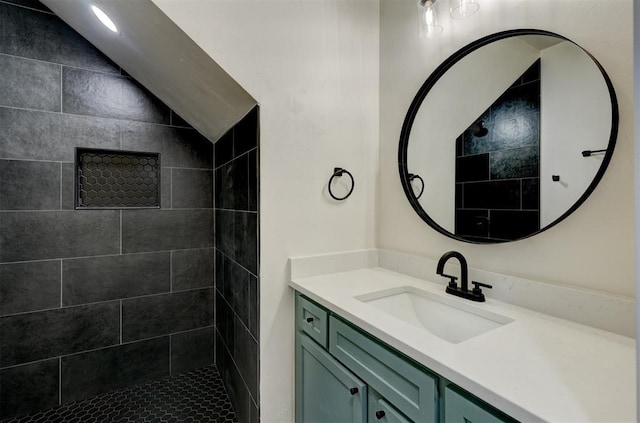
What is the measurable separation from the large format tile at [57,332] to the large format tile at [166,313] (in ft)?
0.24

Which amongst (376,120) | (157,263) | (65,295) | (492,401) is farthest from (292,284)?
(65,295)

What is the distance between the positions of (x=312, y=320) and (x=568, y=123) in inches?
47.5

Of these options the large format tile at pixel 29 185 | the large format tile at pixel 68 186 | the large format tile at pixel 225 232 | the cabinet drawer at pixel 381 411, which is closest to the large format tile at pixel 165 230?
the large format tile at pixel 225 232

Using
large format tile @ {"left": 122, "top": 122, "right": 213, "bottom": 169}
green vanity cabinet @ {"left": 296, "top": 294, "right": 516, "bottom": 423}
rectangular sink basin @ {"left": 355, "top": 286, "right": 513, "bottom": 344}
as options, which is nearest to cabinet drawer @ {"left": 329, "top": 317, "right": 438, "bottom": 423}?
green vanity cabinet @ {"left": 296, "top": 294, "right": 516, "bottom": 423}

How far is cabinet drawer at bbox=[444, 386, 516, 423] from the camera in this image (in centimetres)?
63

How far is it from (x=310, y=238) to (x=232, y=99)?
804 millimetres

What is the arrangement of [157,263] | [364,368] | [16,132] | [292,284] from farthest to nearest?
[157,263] → [16,132] → [292,284] → [364,368]

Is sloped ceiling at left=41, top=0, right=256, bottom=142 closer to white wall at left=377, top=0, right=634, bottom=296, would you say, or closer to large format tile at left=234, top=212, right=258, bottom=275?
large format tile at left=234, top=212, right=258, bottom=275

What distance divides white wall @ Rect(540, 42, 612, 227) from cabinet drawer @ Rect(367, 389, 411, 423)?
0.82 m

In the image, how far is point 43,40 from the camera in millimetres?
1776

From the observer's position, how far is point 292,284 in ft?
4.64

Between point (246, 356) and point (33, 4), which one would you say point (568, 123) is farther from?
point (33, 4)

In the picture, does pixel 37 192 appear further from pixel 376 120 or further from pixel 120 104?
pixel 376 120

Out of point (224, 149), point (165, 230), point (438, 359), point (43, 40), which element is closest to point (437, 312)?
point (438, 359)
